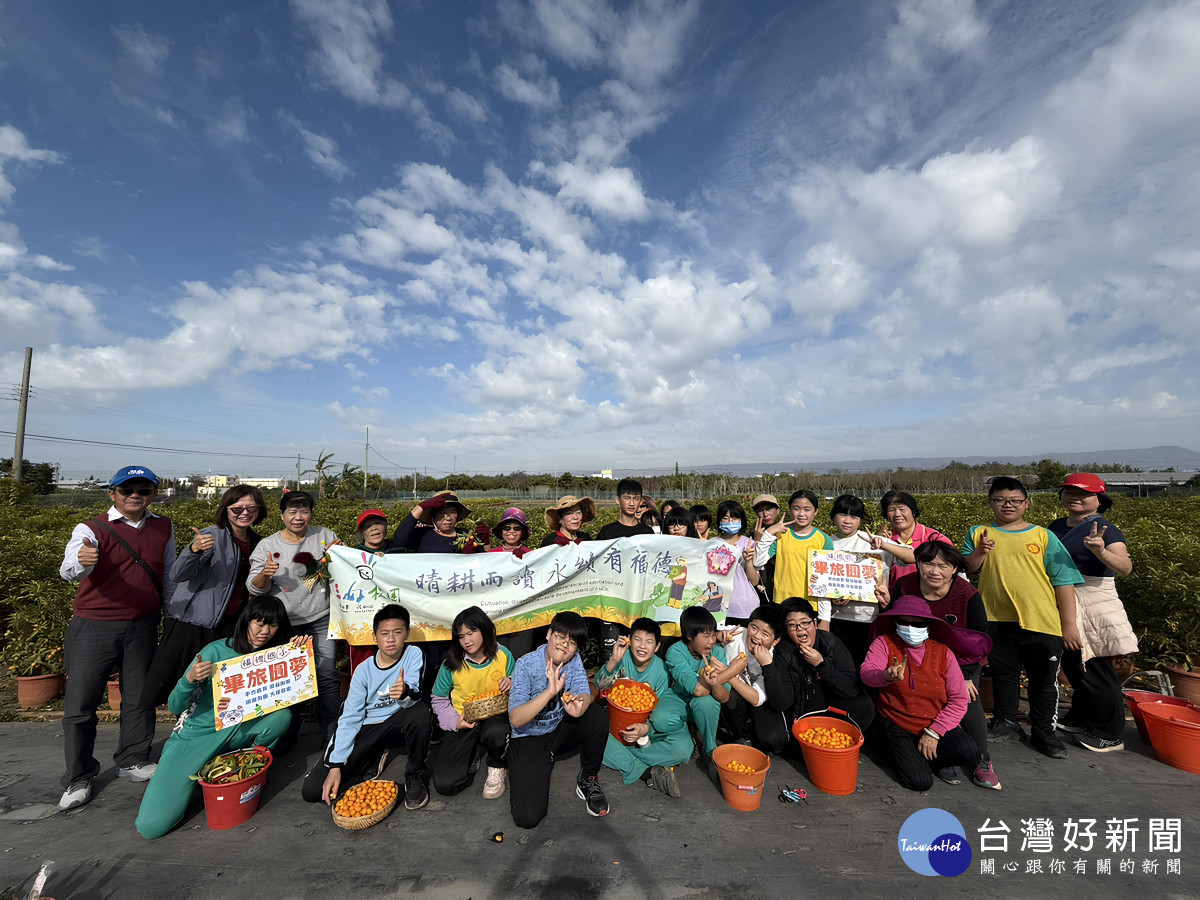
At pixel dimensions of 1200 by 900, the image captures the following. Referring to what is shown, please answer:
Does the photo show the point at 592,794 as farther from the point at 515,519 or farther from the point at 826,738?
the point at 515,519

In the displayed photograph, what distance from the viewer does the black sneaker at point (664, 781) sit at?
12.5 feet

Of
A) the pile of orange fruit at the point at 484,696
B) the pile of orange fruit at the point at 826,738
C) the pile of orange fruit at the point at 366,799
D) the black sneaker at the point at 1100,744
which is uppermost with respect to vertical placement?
the pile of orange fruit at the point at 484,696

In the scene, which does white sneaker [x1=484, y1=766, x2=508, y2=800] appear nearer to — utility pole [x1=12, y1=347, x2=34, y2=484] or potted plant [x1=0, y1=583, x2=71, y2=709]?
potted plant [x1=0, y1=583, x2=71, y2=709]

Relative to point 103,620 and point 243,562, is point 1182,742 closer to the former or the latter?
point 243,562

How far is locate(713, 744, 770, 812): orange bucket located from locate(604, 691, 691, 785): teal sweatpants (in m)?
0.33

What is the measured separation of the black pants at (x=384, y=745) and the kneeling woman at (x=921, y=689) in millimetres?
3571

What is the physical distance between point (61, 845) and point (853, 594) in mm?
6130

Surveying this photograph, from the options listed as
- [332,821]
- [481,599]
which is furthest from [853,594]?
[332,821]

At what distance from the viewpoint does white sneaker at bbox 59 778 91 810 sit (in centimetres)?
365

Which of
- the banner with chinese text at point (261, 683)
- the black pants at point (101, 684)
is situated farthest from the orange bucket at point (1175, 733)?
the black pants at point (101, 684)

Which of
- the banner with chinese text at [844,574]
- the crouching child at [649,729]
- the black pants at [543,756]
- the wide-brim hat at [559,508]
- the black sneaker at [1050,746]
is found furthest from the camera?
the wide-brim hat at [559,508]

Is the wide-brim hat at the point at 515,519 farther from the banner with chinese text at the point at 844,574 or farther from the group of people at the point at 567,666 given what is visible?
the banner with chinese text at the point at 844,574

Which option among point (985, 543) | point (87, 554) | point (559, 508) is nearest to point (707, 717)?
point (559, 508)

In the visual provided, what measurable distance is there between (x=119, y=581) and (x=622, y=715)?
12.9 feet
